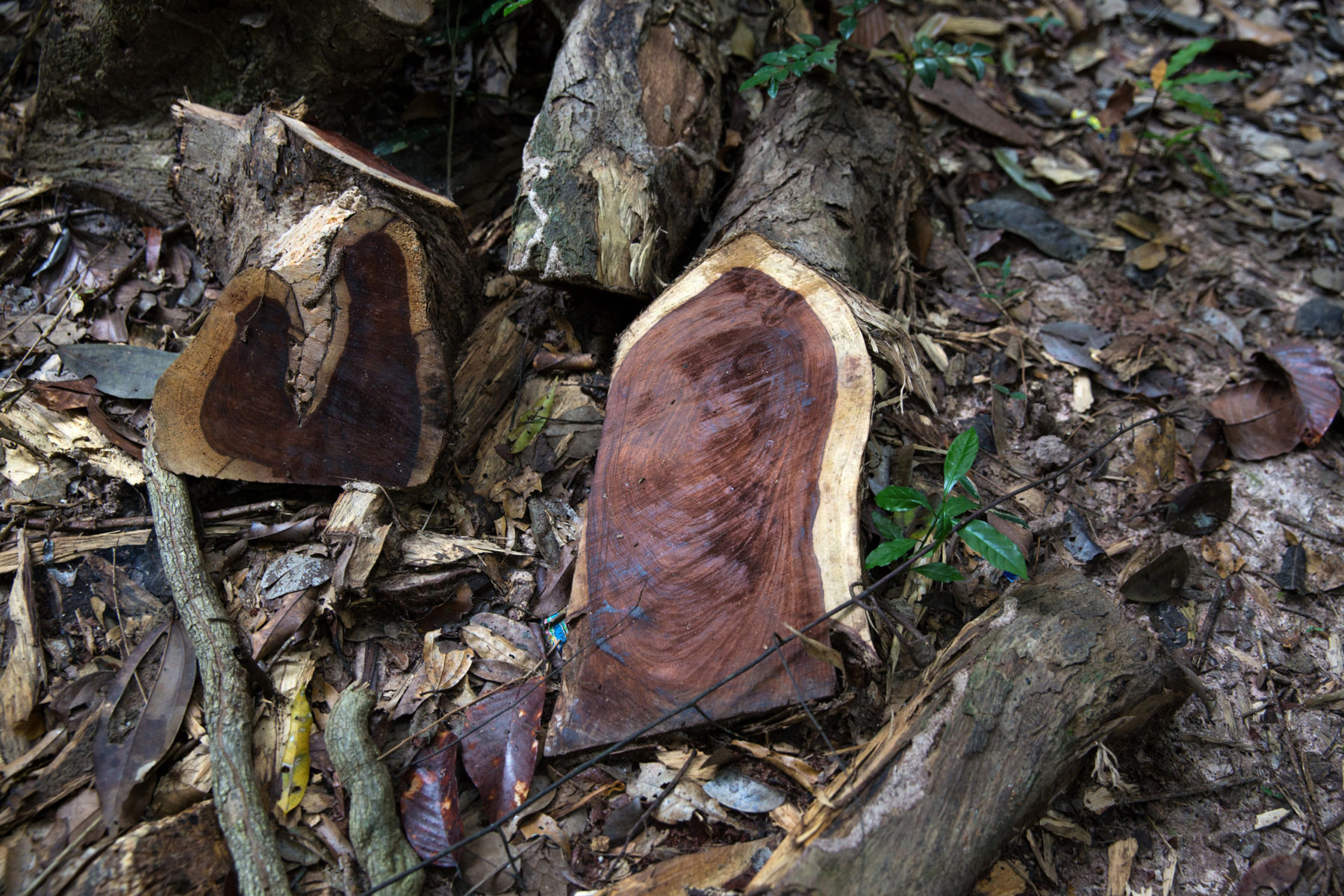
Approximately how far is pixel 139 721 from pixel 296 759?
35 centimetres

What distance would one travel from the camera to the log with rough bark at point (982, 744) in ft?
4.33

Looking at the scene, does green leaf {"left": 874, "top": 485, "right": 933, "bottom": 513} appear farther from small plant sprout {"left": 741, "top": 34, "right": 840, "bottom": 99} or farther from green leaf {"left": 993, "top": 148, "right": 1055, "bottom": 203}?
→ green leaf {"left": 993, "top": 148, "right": 1055, "bottom": 203}

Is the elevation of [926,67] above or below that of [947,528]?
above

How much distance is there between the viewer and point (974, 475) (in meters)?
2.17

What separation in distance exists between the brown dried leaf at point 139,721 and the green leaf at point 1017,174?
10.4 ft

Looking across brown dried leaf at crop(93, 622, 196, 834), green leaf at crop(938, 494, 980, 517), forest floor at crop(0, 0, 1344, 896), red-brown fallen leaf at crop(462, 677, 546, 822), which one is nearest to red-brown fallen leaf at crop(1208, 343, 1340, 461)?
forest floor at crop(0, 0, 1344, 896)

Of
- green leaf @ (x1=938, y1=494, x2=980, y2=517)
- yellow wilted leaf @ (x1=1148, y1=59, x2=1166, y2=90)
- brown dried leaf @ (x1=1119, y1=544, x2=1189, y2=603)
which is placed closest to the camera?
green leaf @ (x1=938, y1=494, x2=980, y2=517)

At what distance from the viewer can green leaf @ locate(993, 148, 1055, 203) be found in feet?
9.73

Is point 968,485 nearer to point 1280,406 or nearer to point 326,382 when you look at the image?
point 1280,406

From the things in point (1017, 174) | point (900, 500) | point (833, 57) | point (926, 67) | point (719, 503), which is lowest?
point (900, 500)

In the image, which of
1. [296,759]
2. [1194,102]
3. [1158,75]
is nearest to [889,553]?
[296,759]

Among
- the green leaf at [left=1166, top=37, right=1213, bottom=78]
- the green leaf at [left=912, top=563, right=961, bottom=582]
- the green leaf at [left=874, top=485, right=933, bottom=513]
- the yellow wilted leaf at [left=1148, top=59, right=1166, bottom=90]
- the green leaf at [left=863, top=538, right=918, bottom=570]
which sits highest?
the green leaf at [left=1166, top=37, right=1213, bottom=78]

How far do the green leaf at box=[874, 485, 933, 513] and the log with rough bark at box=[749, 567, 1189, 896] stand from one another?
0.28 m

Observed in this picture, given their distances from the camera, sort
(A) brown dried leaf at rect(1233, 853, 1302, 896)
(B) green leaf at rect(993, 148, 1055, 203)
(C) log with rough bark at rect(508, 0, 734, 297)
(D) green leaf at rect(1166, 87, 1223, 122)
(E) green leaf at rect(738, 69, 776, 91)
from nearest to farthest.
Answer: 1. (A) brown dried leaf at rect(1233, 853, 1302, 896)
2. (C) log with rough bark at rect(508, 0, 734, 297)
3. (E) green leaf at rect(738, 69, 776, 91)
4. (D) green leaf at rect(1166, 87, 1223, 122)
5. (B) green leaf at rect(993, 148, 1055, 203)
